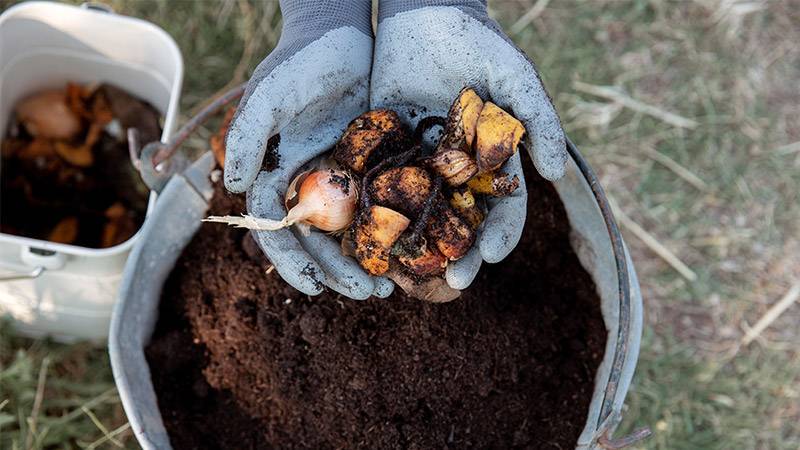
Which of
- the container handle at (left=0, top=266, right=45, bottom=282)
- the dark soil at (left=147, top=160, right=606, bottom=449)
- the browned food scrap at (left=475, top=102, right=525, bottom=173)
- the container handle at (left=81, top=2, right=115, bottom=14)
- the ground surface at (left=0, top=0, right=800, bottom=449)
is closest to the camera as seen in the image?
the browned food scrap at (left=475, top=102, right=525, bottom=173)

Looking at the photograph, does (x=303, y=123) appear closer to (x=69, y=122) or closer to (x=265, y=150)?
(x=265, y=150)

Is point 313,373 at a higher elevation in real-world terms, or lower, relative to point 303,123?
lower

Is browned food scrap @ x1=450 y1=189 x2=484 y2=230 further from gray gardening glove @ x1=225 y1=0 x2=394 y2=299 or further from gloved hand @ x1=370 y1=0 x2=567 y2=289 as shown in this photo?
gray gardening glove @ x1=225 y1=0 x2=394 y2=299

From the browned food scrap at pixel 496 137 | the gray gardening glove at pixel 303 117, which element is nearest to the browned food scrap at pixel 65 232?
the gray gardening glove at pixel 303 117

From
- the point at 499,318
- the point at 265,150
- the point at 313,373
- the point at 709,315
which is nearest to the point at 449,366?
the point at 499,318

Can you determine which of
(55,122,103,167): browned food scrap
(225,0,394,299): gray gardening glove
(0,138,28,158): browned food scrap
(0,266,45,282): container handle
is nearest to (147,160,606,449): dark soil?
(225,0,394,299): gray gardening glove
